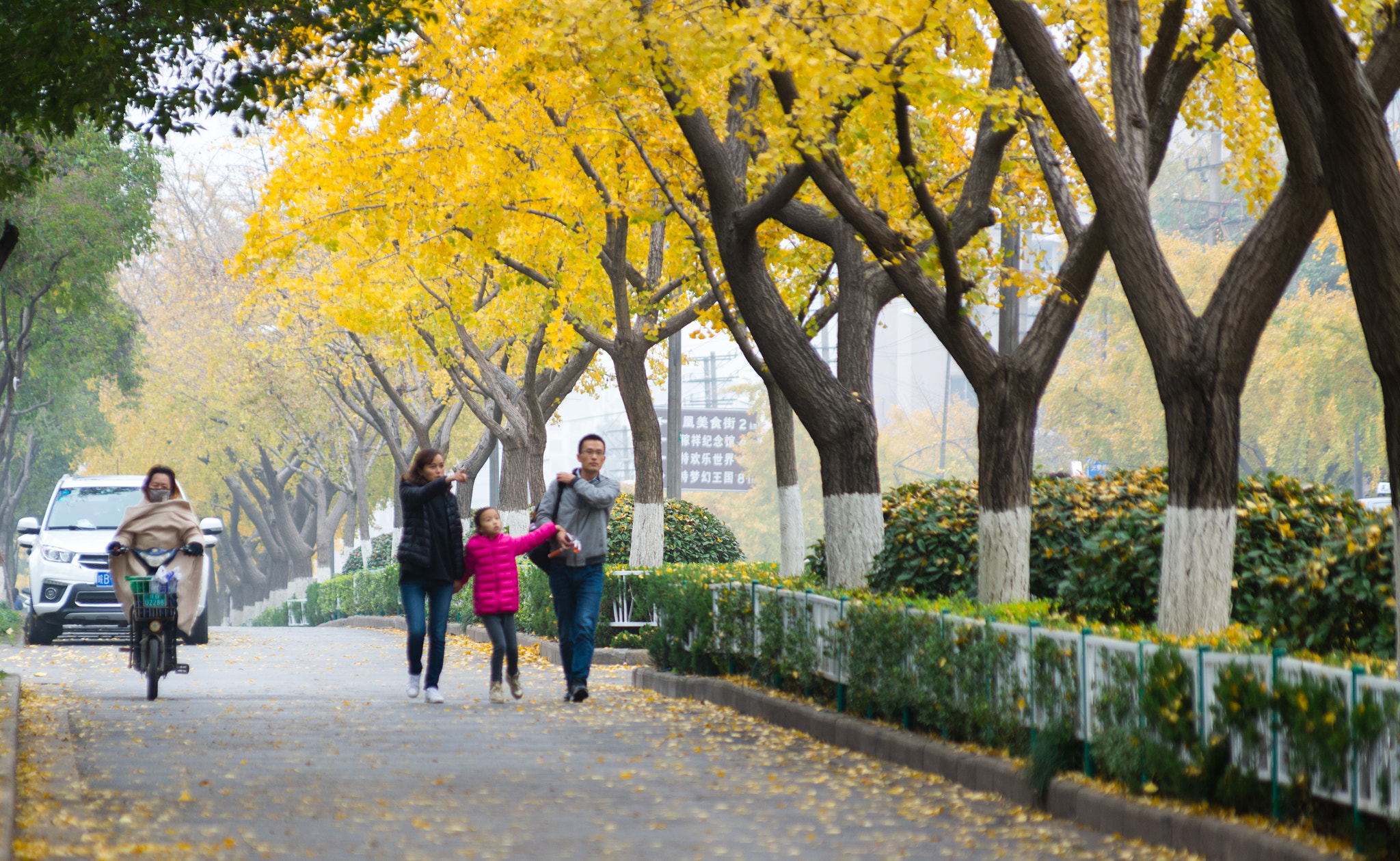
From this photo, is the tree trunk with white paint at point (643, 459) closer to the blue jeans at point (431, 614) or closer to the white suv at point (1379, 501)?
the blue jeans at point (431, 614)

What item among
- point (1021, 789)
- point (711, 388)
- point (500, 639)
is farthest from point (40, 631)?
point (711, 388)

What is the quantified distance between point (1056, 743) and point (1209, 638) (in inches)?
32.7

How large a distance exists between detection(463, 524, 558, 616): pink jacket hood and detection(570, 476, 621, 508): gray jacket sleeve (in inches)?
24.3

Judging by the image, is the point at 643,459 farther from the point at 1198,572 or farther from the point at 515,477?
the point at 1198,572

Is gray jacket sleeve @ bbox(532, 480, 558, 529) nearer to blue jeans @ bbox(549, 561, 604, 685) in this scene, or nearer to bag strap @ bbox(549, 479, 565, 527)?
bag strap @ bbox(549, 479, 565, 527)

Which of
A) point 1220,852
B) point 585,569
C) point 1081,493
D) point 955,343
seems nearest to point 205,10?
point 585,569

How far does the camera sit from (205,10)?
1096 centimetres

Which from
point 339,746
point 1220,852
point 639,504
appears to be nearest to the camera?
point 1220,852

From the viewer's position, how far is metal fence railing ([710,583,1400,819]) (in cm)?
509

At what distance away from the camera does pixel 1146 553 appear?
914cm

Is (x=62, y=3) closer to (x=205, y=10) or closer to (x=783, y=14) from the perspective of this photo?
(x=205, y=10)

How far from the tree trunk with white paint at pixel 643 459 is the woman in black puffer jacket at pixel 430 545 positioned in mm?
5742

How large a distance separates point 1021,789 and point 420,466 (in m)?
5.41

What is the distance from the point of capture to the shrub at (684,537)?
2023 cm
